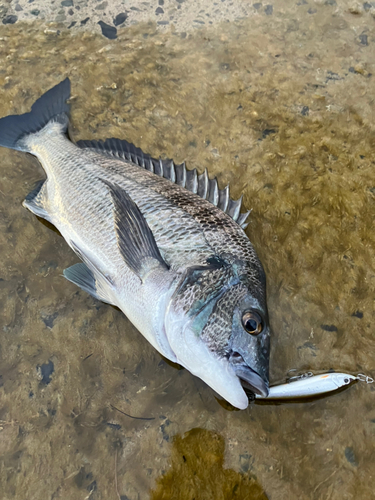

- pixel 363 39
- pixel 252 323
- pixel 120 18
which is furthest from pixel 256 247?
pixel 120 18

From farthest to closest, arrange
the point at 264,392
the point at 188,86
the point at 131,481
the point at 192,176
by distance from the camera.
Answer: the point at 188,86 → the point at 192,176 → the point at 131,481 → the point at 264,392

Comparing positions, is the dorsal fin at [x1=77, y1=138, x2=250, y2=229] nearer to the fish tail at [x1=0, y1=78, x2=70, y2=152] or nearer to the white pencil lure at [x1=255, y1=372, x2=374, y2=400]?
the fish tail at [x1=0, y1=78, x2=70, y2=152]

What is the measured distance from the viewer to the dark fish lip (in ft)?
5.81

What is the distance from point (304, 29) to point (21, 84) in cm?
292

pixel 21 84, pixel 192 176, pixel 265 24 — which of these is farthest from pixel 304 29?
pixel 21 84

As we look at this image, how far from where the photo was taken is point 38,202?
2.85 m

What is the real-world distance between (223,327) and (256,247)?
0.98 m

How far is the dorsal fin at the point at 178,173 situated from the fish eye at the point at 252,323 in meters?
0.78

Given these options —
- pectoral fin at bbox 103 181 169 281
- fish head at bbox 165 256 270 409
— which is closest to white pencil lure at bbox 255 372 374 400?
fish head at bbox 165 256 270 409

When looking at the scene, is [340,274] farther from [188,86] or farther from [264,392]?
[188,86]

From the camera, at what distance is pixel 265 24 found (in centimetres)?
366

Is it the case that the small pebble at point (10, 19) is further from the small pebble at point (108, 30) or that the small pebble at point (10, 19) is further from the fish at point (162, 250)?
the fish at point (162, 250)

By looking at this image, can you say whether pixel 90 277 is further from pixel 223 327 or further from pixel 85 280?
pixel 223 327

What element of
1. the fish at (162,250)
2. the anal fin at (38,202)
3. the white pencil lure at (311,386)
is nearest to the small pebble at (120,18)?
the fish at (162,250)
